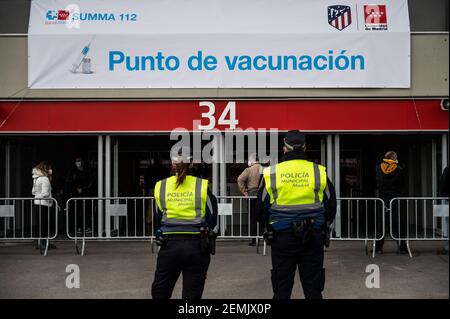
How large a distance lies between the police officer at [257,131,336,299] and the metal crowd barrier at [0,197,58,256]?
19.7 feet

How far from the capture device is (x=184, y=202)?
586cm

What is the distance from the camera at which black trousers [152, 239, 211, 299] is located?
5695 mm

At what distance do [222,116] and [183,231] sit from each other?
274 inches

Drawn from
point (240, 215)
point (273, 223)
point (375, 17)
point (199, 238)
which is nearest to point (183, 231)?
point (199, 238)

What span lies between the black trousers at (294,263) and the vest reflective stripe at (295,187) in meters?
0.28

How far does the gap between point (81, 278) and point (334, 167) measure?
6.19 metres

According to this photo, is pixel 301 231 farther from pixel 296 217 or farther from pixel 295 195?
pixel 295 195

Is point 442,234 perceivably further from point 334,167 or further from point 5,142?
point 5,142

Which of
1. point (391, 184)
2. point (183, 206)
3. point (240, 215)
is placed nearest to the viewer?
point (183, 206)

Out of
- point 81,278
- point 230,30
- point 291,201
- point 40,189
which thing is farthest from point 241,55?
point 291,201

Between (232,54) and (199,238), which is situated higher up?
(232,54)

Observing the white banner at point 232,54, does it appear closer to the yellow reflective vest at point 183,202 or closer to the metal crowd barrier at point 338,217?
the metal crowd barrier at point 338,217

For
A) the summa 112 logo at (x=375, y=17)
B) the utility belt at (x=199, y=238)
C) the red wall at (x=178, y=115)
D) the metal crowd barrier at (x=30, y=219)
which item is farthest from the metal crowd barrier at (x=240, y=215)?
the utility belt at (x=199, y=238)

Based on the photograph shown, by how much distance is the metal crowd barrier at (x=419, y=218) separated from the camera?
34.7 feet
